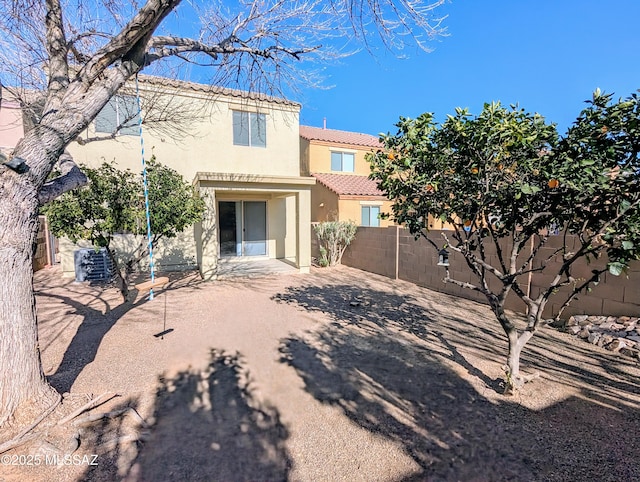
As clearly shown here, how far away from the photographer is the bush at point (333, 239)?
12202 mm

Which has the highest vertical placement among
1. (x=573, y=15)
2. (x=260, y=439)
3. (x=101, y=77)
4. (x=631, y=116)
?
(x=573, y=15)

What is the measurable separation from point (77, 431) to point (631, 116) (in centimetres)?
566

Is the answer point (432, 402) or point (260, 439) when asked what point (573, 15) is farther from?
point (260, 439)

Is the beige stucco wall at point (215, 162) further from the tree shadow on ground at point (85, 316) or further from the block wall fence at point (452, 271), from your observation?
the block wall fence at point (452, 271)

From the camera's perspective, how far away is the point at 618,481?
233 centimetres

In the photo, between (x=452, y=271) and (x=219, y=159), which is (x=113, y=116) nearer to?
(x=219, y=159)

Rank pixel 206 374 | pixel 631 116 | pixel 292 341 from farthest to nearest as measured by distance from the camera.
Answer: pixel 292 341 → pixel 206 374 → pixel 631 116

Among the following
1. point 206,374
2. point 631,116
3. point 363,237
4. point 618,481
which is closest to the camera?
point 618,481

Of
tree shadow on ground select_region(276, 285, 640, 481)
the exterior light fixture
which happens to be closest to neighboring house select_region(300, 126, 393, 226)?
the exterior light fixture

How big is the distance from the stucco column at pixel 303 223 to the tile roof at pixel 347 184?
4473 mm

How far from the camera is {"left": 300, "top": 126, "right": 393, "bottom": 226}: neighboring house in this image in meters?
15.5

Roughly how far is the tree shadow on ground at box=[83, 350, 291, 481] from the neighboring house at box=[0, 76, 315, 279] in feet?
20.9

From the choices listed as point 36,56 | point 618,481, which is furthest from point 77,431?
point 36,56

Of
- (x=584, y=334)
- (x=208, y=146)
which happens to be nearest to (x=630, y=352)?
(x=584, y=334)
